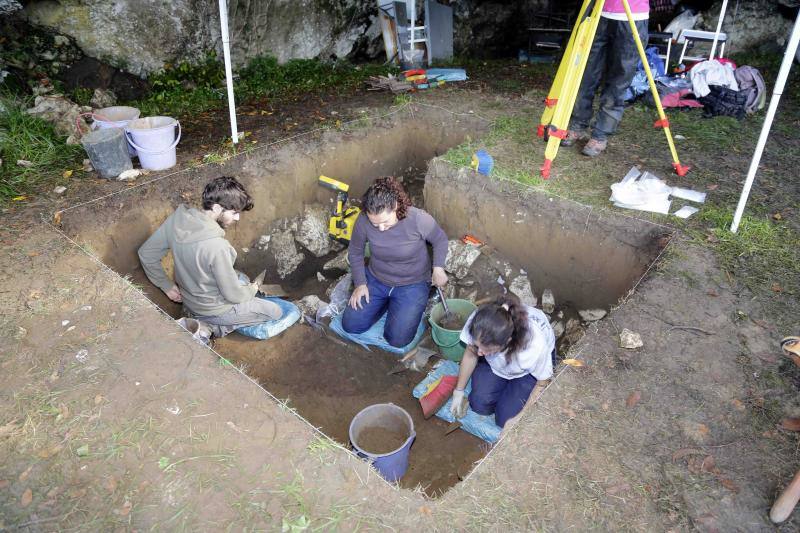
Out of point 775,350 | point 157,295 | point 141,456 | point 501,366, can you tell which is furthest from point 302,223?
point 775,350

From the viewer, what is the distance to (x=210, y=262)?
11.2 ft

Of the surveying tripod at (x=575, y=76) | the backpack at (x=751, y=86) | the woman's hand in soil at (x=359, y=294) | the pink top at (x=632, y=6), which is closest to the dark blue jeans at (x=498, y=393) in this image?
the woman's hand in soil at (x=359, y=294)

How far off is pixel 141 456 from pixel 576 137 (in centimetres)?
491

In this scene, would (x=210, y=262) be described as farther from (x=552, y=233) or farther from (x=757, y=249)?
(x=757, y=249)

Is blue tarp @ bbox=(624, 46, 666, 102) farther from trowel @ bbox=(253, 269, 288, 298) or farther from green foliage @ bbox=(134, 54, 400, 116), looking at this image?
trowel @ bbox=(253, 269, 288, 298)

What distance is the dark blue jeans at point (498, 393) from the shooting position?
3.36 metres

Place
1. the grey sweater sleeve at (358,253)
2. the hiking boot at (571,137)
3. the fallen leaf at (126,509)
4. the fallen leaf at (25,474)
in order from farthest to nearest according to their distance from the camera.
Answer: the hiking boot at (571,137) < the grey sweater sleeve at (358,253) < the fallen leaf at (25,474) < the fallen leaf at (126,509)

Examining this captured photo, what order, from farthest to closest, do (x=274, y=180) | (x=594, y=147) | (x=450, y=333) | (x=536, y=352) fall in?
1. (x=274, y=180)
2. (x=594, y=147)
3. (x=450, y=333)
4. (x=536, y=352)

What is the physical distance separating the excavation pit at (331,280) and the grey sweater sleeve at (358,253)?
26.5 inches

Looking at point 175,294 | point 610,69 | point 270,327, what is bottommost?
point 270,327

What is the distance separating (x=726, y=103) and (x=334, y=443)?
19.8 feet

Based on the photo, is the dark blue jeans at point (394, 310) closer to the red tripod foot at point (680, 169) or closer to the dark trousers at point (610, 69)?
the dark trousers at point (610, 69)

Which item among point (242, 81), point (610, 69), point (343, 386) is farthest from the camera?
point (242, 81)

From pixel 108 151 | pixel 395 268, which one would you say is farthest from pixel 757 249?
pixel 108 151
